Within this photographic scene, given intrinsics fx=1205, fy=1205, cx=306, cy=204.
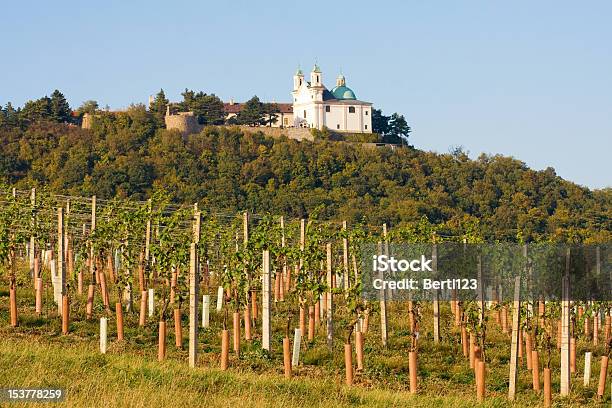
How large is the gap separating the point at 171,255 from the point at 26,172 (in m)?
51.2

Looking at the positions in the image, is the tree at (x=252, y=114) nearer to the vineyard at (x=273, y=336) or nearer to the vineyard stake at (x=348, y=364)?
the vineyard at (x=273, y=336)

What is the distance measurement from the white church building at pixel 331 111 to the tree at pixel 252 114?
4881 mm

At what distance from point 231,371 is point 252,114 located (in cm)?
9530

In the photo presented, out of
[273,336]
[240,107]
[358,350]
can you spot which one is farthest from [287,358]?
[240,107]

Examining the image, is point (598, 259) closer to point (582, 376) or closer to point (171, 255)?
point (582, 376)

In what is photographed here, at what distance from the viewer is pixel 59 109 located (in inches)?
3679

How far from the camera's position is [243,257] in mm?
20922

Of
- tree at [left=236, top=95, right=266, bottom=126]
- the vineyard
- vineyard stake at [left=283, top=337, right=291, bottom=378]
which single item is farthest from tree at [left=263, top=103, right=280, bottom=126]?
vineyard stake at [left=283, top=337, right=291, bottom=378]

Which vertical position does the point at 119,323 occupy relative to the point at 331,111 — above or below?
below

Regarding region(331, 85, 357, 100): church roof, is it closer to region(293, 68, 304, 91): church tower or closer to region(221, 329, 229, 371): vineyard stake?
region(293, 68, 304, 91): church tower

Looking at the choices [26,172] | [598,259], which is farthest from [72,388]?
[26,172]

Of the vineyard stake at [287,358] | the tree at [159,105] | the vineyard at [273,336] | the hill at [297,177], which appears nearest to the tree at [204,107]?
the tree at [159,105]

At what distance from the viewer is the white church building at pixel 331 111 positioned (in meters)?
116

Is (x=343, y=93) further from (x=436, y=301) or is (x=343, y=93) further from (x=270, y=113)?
(x=436, y=301)
